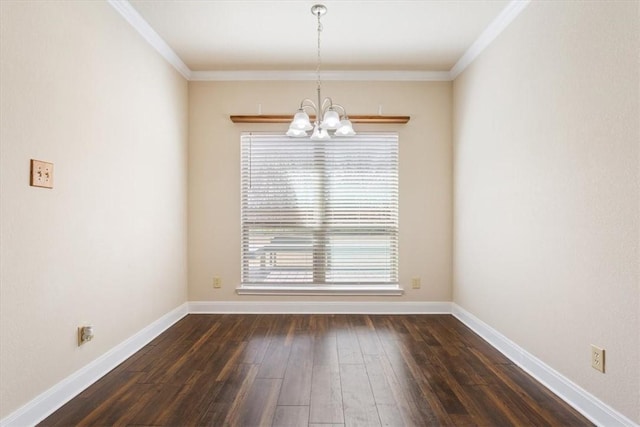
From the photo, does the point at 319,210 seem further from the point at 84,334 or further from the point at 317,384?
the point at 84,334

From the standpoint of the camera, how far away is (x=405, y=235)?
4016 mm

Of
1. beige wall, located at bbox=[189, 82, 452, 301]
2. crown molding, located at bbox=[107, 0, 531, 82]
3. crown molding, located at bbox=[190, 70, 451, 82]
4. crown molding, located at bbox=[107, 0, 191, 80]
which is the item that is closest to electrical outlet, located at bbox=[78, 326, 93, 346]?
beige wall, located at bbox=[189, 82, 452, 301]

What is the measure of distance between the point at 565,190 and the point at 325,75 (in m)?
2.66

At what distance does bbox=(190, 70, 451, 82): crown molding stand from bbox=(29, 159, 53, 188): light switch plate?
2.35 metres

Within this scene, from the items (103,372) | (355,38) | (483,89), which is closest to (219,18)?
(355,38)

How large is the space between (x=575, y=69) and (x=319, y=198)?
252cm

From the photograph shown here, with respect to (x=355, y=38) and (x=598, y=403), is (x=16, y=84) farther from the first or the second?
(x=598, y=403)

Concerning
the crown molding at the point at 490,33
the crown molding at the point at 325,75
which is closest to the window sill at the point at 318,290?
the crown molding at the point at 325,75

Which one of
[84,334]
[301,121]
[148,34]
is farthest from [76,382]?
[148,34]

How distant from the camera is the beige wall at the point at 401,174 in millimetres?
4008

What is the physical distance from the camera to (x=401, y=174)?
401 centimetres

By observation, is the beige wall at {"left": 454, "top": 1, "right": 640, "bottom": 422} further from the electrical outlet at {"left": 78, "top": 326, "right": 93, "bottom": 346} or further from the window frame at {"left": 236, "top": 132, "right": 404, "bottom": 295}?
the electrical outlet at {"left": 78, "top": 326, "right": 93, "bottom": 346}

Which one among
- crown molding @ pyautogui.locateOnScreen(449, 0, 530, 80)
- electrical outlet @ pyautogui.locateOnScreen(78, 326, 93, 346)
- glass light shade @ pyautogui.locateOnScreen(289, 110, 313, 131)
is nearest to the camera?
electrical outlet @ pyautogui.locateOnScreen(78, 326, 93, 346)

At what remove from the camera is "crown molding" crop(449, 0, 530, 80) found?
2674 millimetres
